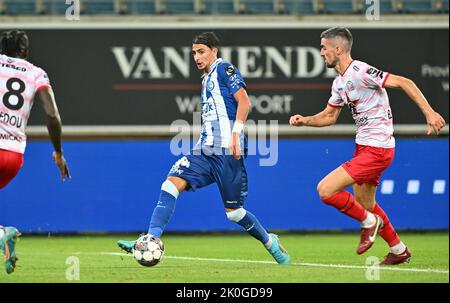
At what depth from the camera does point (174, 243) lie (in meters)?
13.2

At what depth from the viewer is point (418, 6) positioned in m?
16.1

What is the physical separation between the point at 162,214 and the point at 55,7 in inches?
319

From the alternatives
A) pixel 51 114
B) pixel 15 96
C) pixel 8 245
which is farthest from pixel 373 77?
pixel 8 245

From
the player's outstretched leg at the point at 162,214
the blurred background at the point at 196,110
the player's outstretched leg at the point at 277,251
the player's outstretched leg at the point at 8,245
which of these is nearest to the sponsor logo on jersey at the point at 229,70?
the player's outstretched leg at the point at 162,214

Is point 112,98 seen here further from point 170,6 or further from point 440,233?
point 440,233

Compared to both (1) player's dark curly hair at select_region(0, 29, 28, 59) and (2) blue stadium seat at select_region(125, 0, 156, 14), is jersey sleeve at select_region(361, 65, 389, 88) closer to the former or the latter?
(1) player's dark curly hair at select_region(0, 29, 28, 59)

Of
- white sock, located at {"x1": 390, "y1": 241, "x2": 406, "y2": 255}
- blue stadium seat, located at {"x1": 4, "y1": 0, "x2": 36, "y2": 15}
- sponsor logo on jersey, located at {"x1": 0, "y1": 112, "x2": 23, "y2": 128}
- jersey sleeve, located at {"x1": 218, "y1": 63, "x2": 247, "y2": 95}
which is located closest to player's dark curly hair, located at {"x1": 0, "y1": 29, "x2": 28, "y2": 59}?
sponsor logo on jersey, located at {"x1": 0, "y1": 112, "x2": 23, "y2": 128}

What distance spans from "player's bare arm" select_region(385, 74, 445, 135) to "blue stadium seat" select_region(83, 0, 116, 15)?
27.1ft

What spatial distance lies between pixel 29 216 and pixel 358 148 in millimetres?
7010

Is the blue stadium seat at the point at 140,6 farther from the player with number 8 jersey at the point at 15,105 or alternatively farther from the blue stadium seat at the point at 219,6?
the player with number 8 jersey at the point at 15,105

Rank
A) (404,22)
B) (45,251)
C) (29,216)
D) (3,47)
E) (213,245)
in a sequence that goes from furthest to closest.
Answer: (404,22)
(29,216)
(213,245)
(45,251)
(3,47)

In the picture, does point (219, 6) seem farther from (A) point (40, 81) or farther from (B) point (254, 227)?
(A) point (40, 81)

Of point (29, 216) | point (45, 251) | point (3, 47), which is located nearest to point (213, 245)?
point (45, 251)

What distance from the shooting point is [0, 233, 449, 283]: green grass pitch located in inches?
314
